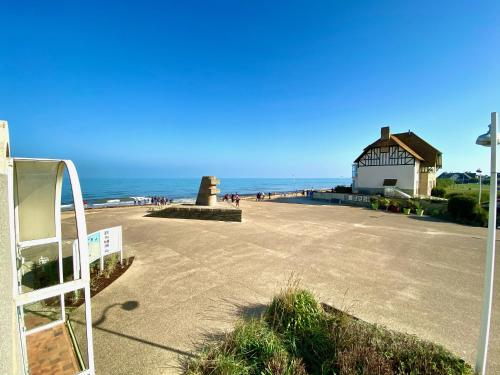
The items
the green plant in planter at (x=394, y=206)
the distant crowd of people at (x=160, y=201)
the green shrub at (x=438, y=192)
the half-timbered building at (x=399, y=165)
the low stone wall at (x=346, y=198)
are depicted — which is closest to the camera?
the green plant in planter at (x=394, y=206)

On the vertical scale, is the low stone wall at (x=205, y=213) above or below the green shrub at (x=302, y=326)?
above

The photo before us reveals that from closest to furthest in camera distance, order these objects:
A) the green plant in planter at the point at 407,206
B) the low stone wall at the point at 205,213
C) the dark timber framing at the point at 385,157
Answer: the low stone wall at the point at 205,213, the green plant in planter at the point at 407,206, the dark timber framing at the point at 385,157

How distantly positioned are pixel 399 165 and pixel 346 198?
8.15m

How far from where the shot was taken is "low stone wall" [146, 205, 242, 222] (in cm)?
1357

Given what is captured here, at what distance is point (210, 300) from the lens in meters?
4.87

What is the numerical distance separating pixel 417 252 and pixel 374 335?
21.3 ft

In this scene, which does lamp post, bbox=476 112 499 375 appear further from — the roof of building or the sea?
the roof of building

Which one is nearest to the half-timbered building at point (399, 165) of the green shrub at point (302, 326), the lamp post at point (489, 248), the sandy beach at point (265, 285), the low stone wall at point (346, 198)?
the low stone wall at point (346, 198)

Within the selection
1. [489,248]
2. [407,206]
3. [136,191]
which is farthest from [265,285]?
[136,191]

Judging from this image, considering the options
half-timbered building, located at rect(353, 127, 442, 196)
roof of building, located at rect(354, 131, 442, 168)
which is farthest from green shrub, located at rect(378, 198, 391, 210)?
roof of building, located at rect(354, 131, 442, 168)

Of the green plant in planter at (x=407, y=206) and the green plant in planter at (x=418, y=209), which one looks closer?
the green plant in planter at (x=418, y=209)

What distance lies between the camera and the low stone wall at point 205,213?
13.6 meters

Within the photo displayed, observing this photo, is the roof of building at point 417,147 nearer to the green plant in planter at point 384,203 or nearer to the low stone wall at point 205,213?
the green plant in planter at point 384,203

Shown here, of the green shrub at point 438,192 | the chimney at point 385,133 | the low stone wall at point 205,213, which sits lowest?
the low stone wall at point 205,213
